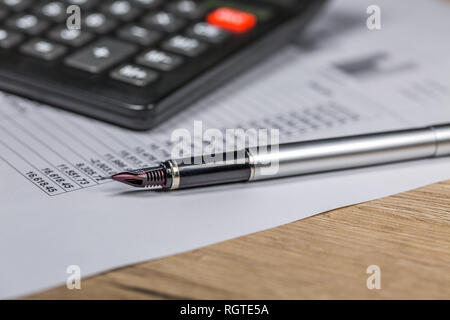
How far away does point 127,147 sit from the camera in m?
0.37


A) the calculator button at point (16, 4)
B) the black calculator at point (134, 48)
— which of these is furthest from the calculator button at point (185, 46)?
the calculator button at point (16, 4)

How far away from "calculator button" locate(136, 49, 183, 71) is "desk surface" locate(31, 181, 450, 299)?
0.14m

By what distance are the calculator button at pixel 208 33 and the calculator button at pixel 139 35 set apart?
2cm

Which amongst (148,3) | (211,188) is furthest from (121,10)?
(211,188)

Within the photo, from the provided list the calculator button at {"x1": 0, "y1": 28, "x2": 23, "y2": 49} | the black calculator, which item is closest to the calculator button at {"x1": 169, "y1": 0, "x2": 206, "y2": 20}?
the black calculator

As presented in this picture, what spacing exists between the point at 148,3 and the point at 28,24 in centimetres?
9

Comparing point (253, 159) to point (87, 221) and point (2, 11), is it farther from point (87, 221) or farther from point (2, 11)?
point (2, 11)

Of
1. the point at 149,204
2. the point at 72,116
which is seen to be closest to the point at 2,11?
the point at 72,116

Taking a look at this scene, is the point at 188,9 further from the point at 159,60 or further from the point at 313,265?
the point at 313,265

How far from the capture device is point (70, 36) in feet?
1.42

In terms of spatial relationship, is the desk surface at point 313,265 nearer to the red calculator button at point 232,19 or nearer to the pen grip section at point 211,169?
the pen grip section at point 211,169

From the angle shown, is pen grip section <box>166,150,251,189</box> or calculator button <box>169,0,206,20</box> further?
calculator button <box>169,0,206,20</box>

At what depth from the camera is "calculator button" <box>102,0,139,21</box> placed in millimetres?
464

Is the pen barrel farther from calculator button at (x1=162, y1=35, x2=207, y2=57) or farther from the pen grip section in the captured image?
calculator button at (x1=162, y1=35, x2=207, y2=57)
